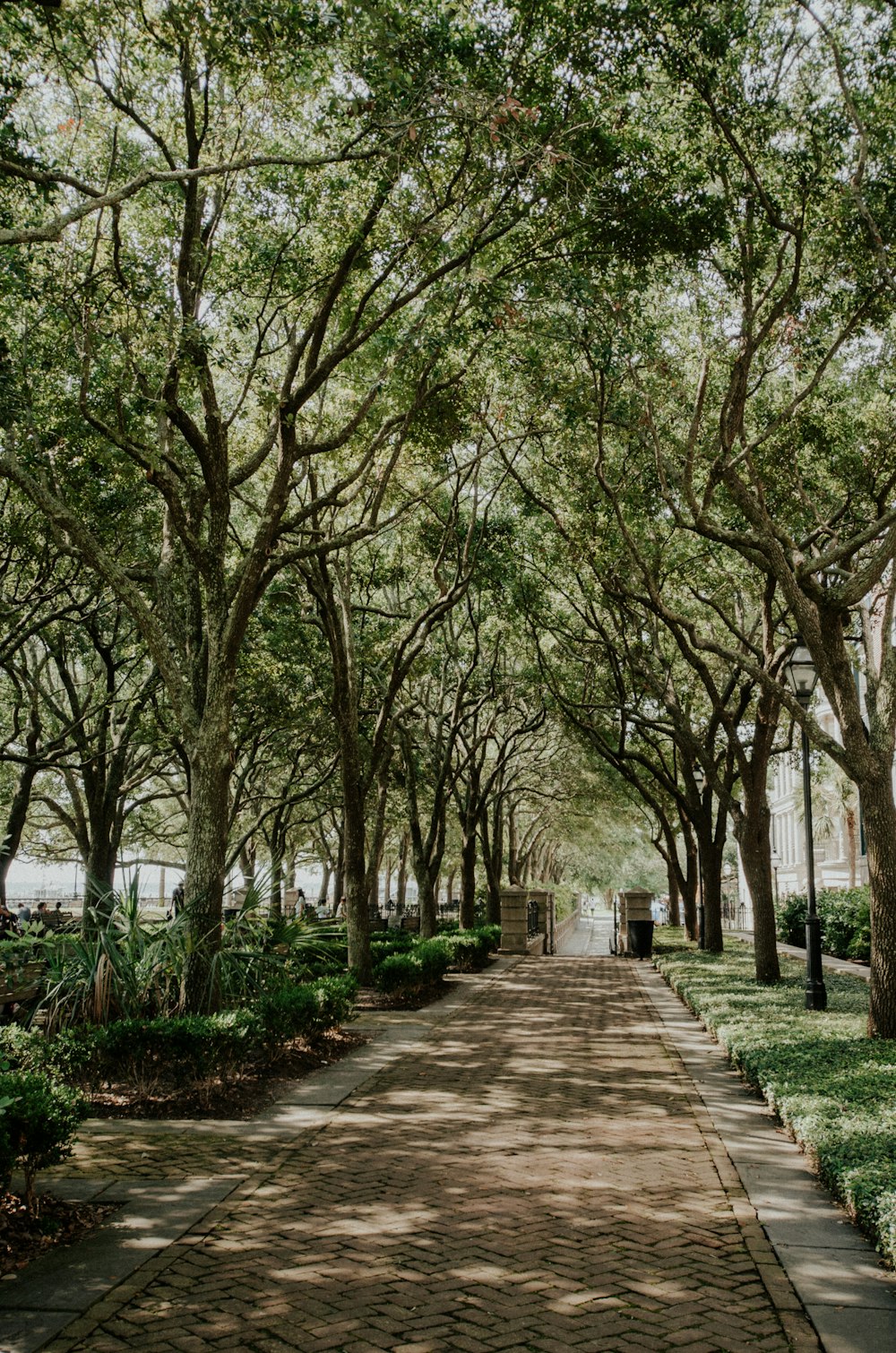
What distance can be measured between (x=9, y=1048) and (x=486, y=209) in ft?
30.2

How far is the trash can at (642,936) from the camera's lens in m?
27.4

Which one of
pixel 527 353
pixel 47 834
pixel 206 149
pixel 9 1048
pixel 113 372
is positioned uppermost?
pixel 206 149

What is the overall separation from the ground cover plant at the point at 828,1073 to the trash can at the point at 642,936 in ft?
37.1

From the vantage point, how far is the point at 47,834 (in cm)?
4625

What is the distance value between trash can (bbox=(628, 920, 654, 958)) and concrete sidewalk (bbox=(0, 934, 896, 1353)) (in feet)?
59.2

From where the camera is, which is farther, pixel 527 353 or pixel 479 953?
pixel 479 953

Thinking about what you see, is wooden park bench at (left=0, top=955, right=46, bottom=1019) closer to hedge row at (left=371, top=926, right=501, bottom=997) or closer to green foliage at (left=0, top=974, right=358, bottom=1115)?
green foliage at (left=0, top=974, right=358, bottom=1115)

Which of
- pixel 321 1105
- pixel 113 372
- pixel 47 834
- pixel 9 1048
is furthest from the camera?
pixel 47 834

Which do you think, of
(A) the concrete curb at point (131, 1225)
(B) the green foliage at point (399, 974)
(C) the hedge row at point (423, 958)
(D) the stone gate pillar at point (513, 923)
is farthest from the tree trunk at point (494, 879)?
(A) the concrete curb at point (131, 1225)

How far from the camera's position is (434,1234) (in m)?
5.53

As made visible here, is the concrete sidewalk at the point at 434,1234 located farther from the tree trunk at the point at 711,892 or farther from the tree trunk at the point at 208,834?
the tree trunk at the point at 711,892

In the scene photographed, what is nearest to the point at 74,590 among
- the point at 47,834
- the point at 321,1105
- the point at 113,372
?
the point at 113,372

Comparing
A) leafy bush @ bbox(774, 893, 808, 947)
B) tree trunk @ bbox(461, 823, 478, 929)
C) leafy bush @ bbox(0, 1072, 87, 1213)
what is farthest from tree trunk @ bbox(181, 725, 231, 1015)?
leafy bush @ bbox(774, 893, 808, 947)

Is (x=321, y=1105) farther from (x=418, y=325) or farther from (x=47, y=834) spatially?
(x=47, y=834)
